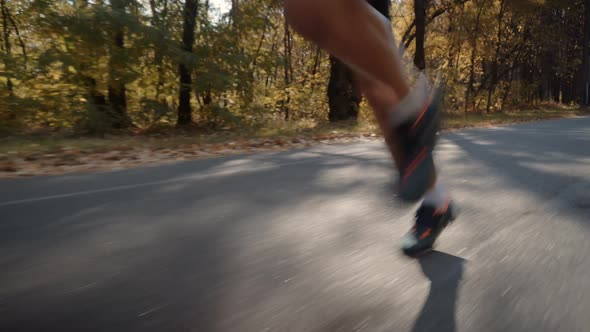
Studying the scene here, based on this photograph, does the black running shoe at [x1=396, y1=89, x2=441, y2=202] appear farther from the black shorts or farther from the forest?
the forest

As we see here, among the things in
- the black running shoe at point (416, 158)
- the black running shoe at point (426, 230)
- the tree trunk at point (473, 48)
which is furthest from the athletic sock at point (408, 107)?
the tree trunk at point (473, 48)

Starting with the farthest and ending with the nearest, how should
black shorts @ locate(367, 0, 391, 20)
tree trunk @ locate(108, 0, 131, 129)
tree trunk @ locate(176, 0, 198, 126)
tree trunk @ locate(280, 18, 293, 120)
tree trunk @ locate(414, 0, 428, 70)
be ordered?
tree trunk @ locate(414, 0, 428, 70)
tree trunk @ locate(280, 18, 293, 120)
tree trunk @ locate(176, 0, 198, 126)
tree trunk @ locate(108, 0, 131, 129)
black shorts @ locate(367, 0, 391, 20)

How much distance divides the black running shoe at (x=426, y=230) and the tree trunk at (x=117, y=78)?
23.5 feet

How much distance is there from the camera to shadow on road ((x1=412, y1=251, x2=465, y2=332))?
1.09m

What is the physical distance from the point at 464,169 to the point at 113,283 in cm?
262

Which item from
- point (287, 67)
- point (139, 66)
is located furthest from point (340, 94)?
point (139, 66)

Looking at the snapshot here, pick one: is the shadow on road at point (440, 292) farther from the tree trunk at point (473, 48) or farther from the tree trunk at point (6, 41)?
the tree trunk at point (473, 48)

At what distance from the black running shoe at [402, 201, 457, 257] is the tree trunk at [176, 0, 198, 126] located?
8101mm

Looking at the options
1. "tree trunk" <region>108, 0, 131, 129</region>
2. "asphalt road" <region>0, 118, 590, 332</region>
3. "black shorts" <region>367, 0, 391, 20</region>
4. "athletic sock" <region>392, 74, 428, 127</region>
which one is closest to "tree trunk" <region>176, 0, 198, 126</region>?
"tree trunk" <region>108, 0, 131, 129</region>

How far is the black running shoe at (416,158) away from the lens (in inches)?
58.6

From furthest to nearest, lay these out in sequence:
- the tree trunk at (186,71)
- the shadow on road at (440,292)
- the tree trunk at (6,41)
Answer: the tree trunk at (186,71), the tree trunk at (6,41), the shadow on road at (440,292)

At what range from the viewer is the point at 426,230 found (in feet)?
5.13

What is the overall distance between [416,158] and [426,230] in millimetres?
262

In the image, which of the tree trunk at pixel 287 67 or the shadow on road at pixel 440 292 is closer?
the shadow on road at pixel 440 292
